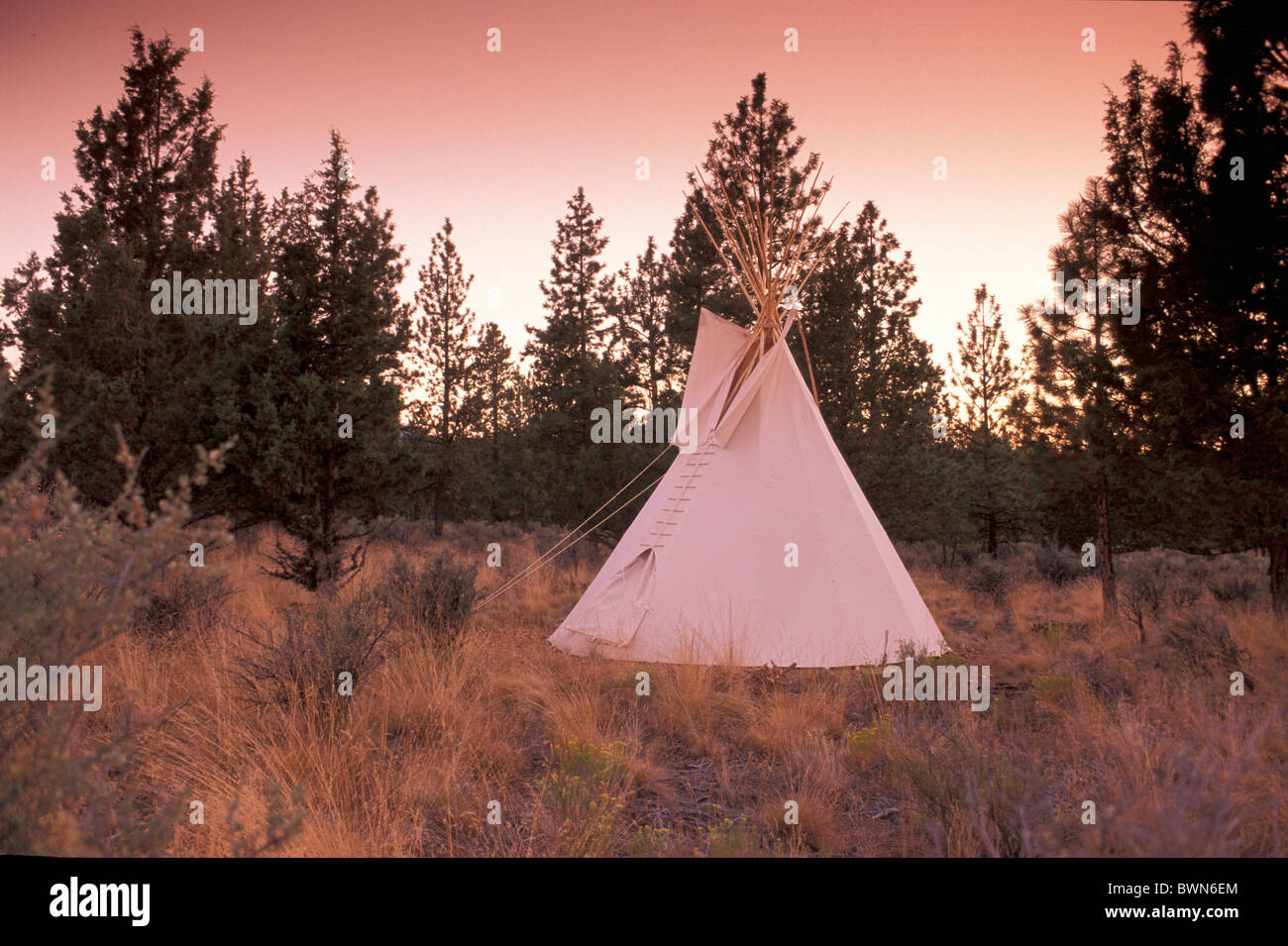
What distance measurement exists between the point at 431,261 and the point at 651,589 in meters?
18.4

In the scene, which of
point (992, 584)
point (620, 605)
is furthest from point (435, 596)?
point (992, 584)

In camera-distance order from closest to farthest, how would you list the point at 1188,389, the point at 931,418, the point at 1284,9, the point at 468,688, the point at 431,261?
the point at 468,688 → the point at 1284,9 → the point at 1188,389 → the point at 931,418 → the point at 431,261

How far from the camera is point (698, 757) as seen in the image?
458 cm

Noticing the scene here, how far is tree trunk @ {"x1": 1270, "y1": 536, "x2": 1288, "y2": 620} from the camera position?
794 cm

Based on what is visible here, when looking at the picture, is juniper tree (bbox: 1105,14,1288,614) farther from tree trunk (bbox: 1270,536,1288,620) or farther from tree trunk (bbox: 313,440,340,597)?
tree trunk (bbox: 313,440,340,597)

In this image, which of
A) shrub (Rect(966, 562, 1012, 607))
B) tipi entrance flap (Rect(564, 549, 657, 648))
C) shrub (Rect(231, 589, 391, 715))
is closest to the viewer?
shrub (Rect(231, 589, 391, 715))

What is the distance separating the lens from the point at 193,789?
11.0ft

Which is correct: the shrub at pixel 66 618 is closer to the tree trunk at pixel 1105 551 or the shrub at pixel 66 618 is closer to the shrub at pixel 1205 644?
the shrub at pixel 1205 644

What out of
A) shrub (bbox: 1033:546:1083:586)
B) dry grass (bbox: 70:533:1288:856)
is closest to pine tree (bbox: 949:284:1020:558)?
shrub (bbox: 1033:546:1083:586)

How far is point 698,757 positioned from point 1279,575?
791cm

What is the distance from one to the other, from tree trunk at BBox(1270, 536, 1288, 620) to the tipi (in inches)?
172

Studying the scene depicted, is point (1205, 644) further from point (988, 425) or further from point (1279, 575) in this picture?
point (988, 425)

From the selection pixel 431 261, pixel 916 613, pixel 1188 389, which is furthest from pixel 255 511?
pixel 431 261
